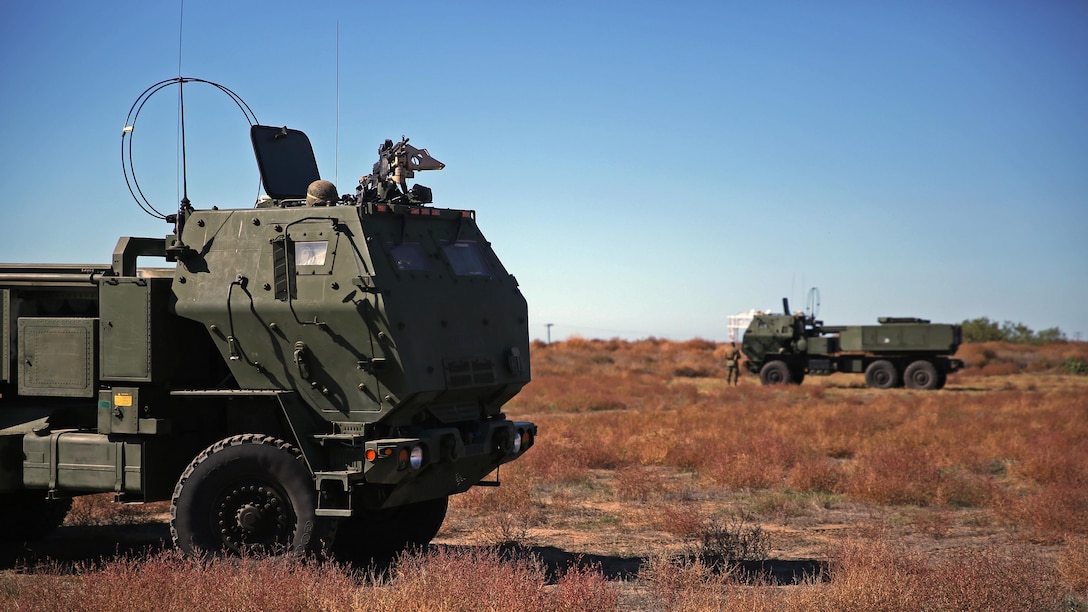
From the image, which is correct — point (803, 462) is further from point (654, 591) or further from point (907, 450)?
point (654, 591)

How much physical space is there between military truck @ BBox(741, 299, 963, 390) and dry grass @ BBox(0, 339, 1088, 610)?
28.5 ft

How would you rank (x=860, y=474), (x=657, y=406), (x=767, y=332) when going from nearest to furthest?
(x=860, y=474) → (x=657, y=406) → (x=767, y=332)

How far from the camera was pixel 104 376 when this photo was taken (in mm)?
8766

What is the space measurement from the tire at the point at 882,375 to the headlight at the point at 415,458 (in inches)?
1236

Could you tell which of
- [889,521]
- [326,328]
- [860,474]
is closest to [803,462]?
[860,474]

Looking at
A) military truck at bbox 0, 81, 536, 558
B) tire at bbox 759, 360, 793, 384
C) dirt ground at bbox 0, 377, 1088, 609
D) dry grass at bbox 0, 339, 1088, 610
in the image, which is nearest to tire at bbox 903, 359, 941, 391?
tire at bbox 759, 360, 793, 384

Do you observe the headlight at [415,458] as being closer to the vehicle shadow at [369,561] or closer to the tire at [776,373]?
the vehicle shadow at [369,561]

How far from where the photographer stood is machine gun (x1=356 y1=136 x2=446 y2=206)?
30.0 ft

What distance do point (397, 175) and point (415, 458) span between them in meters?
2.63

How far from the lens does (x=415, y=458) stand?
802 cm

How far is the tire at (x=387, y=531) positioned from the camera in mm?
9312

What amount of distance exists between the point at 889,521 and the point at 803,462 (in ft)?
12.5

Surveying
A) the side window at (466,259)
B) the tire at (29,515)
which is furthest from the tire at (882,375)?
the tire at (29,515)

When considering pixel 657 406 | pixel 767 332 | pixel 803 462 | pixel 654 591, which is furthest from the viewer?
pixel 767 332
